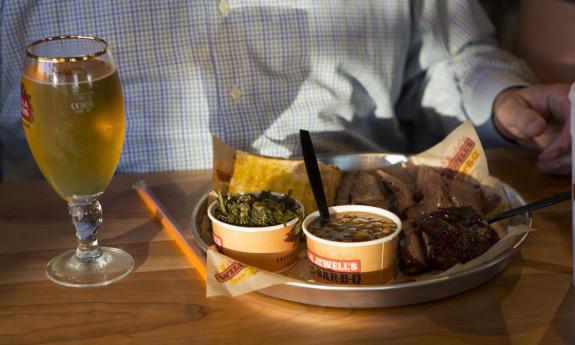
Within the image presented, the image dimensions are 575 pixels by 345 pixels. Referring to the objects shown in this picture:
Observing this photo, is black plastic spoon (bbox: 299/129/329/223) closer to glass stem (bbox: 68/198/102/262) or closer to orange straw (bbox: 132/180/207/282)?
orange straw (bbox: 132/180/207/282)

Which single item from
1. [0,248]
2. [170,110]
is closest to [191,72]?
[170,110]

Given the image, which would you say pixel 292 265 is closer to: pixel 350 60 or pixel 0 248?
pixel 0 248

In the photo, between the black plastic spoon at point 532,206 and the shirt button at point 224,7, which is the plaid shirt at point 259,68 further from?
the black plastic spoon at point 532,206

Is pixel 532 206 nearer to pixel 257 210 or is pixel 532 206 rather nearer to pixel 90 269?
pixel 257 210

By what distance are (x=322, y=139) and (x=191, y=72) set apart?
1.21 feet

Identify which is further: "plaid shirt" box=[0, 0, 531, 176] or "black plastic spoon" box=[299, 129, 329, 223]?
"plaid shirt" box=[0, 0, 531, 176]

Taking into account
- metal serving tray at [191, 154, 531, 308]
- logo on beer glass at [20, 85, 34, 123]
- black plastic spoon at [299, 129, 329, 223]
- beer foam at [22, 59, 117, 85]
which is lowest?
metal serving tray at [191, 154, 531, 308]

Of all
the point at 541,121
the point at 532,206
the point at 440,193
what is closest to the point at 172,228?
the point at 440,193

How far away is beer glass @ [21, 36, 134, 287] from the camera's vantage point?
112 cm

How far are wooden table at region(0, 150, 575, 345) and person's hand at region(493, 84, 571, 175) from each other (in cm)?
26

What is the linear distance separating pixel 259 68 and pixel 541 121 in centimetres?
68

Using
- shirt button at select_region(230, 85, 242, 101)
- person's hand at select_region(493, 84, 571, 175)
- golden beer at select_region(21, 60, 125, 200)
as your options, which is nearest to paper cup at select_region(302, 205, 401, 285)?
golden beer at select_region(21, 60, 125, 200)

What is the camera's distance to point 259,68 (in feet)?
6.26

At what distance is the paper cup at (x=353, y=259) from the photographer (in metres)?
1.12
